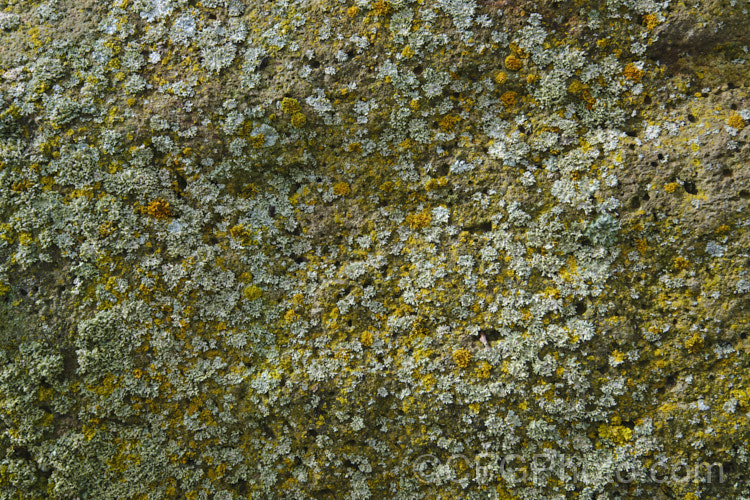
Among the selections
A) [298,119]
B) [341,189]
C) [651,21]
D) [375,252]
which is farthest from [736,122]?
[298,119]

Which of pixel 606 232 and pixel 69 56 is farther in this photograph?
pixel 69 56

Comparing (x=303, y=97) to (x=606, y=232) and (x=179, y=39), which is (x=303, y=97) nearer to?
(x=179, y=39)

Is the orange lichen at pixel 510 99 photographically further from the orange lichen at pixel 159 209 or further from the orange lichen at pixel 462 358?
the orange lichen at pixel 159 209

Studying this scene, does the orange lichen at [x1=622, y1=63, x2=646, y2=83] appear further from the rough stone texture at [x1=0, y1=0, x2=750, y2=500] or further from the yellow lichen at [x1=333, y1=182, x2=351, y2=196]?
the yellow lichen at [x1=333, y1=182, x2=351, y2=196]

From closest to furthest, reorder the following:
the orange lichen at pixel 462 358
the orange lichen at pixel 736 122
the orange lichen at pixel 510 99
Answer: the orange lichen at pixel 736 122, the orange lichen at pixel 462 358, the orange lichen at pixel 510 99

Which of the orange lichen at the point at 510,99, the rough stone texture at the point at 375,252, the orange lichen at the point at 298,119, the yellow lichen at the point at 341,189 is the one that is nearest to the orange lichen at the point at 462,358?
the rough stone texture at the point at 375,252

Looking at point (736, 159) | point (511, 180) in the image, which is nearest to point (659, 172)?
point (736, 159)

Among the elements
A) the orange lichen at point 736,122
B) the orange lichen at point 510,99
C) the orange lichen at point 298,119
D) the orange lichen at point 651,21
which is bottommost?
the orange lichen at point 736,122

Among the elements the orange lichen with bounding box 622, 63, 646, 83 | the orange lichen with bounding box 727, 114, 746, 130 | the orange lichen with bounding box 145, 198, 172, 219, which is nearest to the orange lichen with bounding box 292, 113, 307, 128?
the orange lichen with bounding box 145, 198, 172, 219

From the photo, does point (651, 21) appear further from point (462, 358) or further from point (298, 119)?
point (462, 358)
